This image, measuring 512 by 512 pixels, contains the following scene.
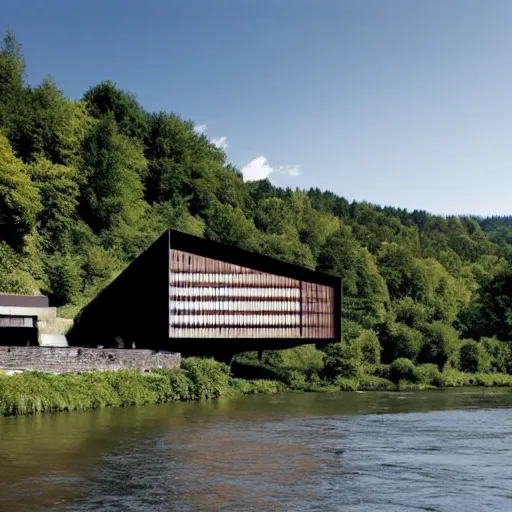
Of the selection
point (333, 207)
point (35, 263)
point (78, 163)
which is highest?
point (333, 207)

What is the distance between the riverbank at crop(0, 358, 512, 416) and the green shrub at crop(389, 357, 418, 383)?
875 mm

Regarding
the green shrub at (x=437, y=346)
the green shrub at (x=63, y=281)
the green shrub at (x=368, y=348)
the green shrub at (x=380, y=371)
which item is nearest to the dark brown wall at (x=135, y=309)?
the green shrub at (x=63, y=281)

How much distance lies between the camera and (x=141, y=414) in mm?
29703

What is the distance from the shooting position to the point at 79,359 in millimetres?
33281

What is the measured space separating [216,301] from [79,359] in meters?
10.3

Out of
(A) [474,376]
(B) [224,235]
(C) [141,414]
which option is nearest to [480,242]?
(B) [224,235]

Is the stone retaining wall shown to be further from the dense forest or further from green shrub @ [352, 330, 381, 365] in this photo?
green shrub @ [352, 330, 381, 365]

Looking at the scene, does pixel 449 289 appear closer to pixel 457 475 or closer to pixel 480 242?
pixel 480 242

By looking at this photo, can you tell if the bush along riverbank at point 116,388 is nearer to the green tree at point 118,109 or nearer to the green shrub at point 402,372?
the green shrub at point 402,372

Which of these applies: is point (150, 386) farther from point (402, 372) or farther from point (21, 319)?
point (402, 372)

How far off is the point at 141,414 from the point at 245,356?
22916 millimetres

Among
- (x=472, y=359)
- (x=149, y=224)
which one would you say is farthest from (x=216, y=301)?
(x=149, y=224)

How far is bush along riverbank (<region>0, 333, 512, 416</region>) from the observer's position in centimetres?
3005

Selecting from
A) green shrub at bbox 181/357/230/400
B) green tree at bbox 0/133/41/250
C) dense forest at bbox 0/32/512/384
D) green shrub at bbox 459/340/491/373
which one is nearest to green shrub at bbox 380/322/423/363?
dense forest at bbox 0/32/512/384
